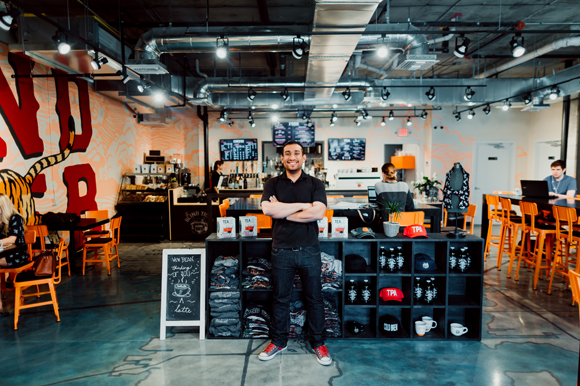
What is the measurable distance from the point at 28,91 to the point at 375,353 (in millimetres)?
5976

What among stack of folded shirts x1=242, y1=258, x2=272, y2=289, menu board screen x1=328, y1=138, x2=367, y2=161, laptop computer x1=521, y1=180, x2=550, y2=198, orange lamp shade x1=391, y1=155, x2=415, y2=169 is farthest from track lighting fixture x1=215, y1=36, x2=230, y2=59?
orange lamp shade x1=391, y1=155, x2=415, y2=169

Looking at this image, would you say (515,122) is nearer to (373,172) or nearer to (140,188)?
(373,172)

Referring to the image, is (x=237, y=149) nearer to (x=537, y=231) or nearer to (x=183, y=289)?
(x=183, y=289)

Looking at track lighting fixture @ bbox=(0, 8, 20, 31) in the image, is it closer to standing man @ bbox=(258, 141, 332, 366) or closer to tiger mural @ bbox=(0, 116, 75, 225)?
tiger mural @ bbox=(0, 116, 75, 225)

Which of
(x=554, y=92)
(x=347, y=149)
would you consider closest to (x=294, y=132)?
(x=347, y=149)

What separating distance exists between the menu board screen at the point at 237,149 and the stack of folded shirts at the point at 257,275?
23.8 feet

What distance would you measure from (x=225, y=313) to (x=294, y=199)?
1.35m

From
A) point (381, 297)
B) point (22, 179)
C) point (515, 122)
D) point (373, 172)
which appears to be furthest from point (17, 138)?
point (515, 122)

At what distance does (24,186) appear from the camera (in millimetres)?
5273

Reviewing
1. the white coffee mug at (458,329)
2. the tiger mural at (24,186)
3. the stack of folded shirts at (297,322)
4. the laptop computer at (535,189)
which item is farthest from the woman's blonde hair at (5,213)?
the laptop computer at (535,189)

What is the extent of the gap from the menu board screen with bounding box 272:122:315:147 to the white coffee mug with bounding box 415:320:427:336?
7.66 metres

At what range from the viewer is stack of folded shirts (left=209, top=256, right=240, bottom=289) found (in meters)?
3.42

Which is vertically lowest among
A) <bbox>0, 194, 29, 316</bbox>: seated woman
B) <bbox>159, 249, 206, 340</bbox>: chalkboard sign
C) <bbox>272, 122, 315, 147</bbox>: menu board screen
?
<bbox>159, 249, 206, 340</bbox>: chalkboard sign

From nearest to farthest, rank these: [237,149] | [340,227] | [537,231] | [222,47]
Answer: [340,227] < [222,47] < [537,231] < [237,149]
